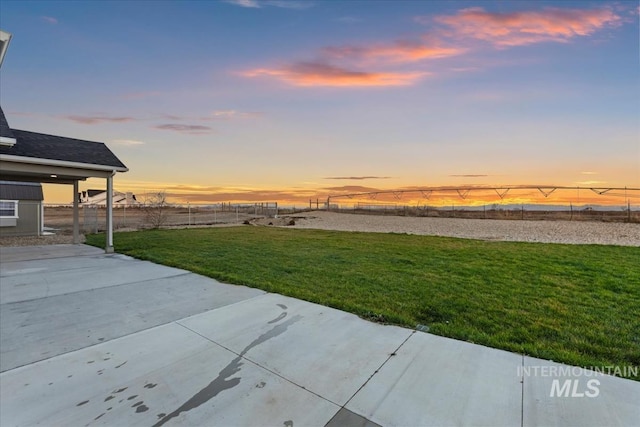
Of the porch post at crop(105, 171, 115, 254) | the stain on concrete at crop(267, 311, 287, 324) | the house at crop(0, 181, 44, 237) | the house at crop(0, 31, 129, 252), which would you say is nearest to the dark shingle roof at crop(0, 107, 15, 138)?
the house at crop(0, 31, 129, 252)

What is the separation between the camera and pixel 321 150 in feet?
51.6

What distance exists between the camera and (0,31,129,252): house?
6957mm

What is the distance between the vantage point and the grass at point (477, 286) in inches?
109

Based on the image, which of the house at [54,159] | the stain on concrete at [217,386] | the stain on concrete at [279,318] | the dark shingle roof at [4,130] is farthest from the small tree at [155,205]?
the stain on concrete at [217,386]

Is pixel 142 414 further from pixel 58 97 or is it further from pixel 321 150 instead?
pixel 321 150

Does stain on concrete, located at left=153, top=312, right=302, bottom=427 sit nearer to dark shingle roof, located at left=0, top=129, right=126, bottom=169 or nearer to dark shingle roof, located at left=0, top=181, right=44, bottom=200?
dark shingle roof, located at left=0, top=129, right=126, bottom=169

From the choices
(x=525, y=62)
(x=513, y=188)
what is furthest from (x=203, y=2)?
(x=513, y=188)

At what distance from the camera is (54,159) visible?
7605 millimetres

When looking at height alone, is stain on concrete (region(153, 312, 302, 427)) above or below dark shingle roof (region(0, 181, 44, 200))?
below

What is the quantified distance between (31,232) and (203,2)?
12273 mm

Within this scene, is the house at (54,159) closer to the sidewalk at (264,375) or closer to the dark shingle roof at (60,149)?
the dark shingle roof at (60,149)

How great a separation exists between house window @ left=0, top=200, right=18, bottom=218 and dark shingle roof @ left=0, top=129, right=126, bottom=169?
6.04m

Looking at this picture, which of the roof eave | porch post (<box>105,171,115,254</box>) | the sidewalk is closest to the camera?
the sidewalk

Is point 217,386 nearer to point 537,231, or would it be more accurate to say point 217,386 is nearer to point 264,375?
point 264,375
